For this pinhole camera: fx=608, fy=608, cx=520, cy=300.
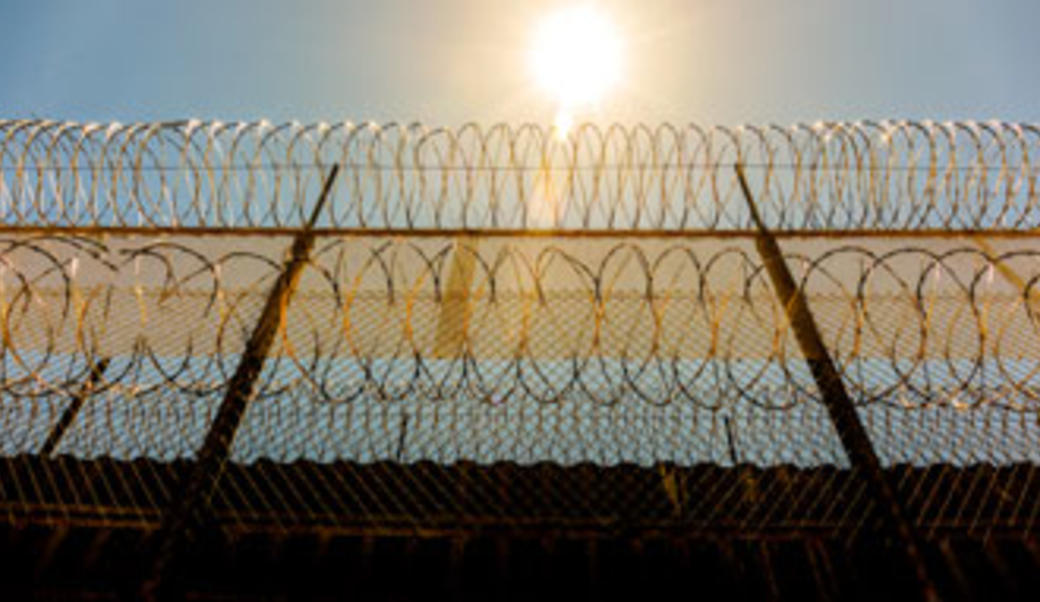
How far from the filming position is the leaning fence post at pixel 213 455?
237 centimetres

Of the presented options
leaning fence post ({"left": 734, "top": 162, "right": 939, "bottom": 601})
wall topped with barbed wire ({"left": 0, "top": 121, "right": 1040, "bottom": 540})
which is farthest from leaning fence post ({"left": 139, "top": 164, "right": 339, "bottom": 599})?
leaning fence post ({"left": 734, "top": 162, "right": 939, "bottom": 601})

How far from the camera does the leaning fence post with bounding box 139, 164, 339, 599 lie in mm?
2373

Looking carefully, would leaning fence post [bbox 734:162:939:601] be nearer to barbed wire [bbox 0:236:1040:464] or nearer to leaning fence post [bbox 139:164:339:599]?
barbed wire [bbox 0:236:1040:464]

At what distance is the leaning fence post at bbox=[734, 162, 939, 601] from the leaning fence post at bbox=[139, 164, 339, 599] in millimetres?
2419

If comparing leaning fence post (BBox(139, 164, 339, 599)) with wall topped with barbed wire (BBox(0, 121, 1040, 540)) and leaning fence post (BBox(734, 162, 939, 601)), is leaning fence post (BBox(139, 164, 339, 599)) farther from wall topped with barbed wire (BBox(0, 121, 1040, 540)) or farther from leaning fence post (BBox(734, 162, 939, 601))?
leaning fence post (BBox(734, 162, 939, 601))

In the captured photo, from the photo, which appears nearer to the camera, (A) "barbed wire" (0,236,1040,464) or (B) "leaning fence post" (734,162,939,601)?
(B) "leaning fence post" (734,162,939,601)

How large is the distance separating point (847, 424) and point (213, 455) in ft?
9.26

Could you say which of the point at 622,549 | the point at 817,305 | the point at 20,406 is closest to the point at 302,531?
the point at 622,549

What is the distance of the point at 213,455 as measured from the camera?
2625 millimetres

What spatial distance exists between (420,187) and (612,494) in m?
2.22

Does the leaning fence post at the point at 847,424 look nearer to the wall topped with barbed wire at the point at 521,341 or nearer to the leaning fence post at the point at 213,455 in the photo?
the wall topped with barbed wire at the point at 521,341

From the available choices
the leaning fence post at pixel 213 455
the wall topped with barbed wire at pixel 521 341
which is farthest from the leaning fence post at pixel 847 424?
the leaning fence post at pixel 213 455

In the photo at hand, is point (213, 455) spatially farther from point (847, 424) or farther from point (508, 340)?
point (847, 424)

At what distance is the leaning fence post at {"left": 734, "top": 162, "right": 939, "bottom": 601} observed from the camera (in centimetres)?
240
